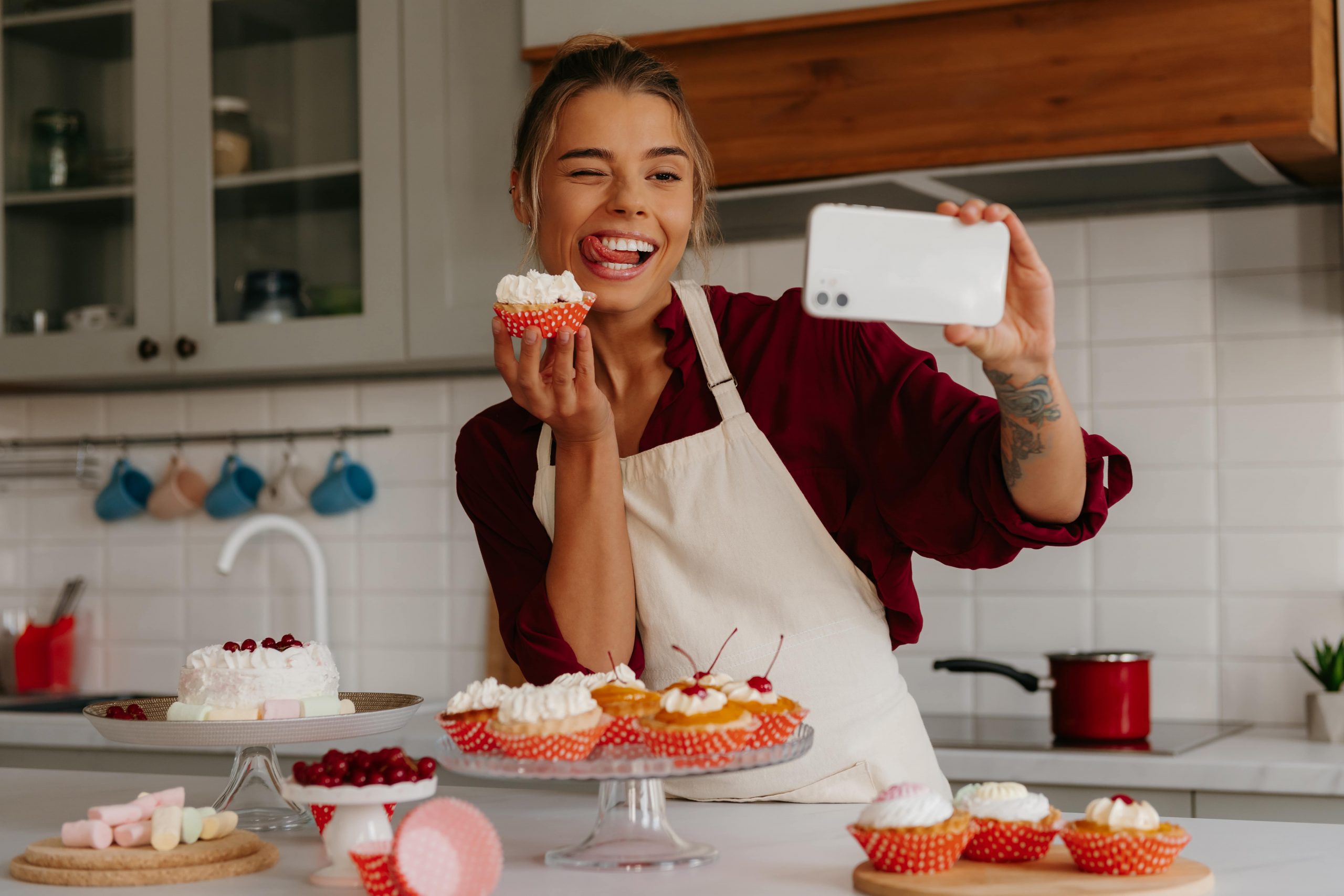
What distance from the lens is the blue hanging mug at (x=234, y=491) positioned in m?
2.92

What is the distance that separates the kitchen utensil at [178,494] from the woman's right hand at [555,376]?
6.24 feet

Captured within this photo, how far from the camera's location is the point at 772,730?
0.98m

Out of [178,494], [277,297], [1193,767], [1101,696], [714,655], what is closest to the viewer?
[714,655]

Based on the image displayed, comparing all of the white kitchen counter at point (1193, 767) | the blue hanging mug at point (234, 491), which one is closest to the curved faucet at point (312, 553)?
the blue hanging mug at point (234, 491)

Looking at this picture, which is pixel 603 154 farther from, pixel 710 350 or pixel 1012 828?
pixel 1012 828

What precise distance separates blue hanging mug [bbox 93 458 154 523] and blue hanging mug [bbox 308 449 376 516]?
0.42 m

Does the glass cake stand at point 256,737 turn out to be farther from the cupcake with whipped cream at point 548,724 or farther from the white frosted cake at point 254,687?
the cupcake with whipped cream at point 548,724

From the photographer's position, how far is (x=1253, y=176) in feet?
7.13

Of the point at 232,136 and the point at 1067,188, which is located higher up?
the point at 232,136

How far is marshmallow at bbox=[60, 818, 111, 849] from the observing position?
101 cm

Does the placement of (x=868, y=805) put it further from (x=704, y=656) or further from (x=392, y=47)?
(x=392, y=47)

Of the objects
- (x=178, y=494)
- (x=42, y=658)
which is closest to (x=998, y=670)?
(x=178, y=494)

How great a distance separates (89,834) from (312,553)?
1858 millimetres

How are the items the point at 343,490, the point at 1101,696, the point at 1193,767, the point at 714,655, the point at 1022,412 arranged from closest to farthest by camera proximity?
1. the point at 1022,412
2. the point at 714,655
3. the point at 1193,767
4. the point at 1101,696
5. the point at 343,490
